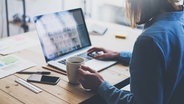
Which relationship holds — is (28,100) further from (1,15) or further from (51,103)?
(1,15)

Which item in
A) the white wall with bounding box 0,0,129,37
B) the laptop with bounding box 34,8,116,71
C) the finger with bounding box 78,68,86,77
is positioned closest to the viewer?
the finger with bounding box 78,68,86,77

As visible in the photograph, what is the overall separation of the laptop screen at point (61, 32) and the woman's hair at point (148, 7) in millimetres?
506

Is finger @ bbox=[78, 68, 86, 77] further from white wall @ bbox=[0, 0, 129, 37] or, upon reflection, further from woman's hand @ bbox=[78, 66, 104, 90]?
white wall @ bbox=[0, 0, 129, 37]

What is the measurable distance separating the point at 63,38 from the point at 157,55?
661 mm

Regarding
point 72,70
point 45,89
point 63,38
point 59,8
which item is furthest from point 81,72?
point 59,8

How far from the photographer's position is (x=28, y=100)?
114cm

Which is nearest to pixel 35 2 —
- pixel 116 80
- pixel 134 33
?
pixel 134 33

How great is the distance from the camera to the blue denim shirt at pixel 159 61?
999mm

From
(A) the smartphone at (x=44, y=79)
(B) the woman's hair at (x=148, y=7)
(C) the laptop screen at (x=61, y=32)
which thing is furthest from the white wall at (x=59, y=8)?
(B) the woman's hair at (x=148, y=7)

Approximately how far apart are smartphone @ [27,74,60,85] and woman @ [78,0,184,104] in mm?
287

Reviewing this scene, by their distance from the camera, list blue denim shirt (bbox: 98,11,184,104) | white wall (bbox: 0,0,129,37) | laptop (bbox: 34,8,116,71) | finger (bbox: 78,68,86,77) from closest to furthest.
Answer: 1. blue denim shirt (bbox: 98,11,184,104)
2. finger (bbox: 78,68,86,77)
3. laptop (bbox: 34,8,116,71)
4. white wall (bbox: 0,0,129,37)

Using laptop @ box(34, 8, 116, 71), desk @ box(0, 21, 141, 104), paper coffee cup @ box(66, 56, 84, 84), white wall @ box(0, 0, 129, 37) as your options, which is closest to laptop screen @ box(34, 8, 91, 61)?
laptop @ box(34, 8, 116, 71)

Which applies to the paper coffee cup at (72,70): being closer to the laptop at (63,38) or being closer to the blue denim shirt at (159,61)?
the laptop at (63,38)

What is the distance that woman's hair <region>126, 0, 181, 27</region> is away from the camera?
3.51 feet
